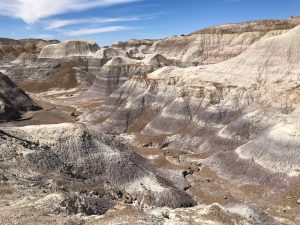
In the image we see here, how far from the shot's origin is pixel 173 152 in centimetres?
5172

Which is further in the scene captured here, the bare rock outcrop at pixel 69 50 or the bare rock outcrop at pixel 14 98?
the bare rock outcrop at pixel 69 50

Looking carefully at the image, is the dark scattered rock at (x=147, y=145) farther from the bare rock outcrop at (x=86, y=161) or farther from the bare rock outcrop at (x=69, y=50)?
the bare rock outcrop at (x=69, y=50)

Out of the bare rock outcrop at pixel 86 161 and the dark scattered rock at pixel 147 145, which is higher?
the bare rock outcrop at pixel 86 161

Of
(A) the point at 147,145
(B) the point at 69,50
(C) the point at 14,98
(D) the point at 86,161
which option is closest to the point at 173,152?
(A) the point at 147,145

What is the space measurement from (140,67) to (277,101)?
50.8m

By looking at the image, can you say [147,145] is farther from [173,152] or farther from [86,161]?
[86,161]

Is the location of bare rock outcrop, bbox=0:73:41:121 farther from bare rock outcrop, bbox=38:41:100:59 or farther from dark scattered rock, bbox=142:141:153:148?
bare rock outcrop, bbox=38:41:100:59

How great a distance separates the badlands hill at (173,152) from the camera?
25263mm

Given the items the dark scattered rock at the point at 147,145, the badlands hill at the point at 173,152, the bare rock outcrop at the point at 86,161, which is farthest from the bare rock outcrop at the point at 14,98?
the bare rock outcrop at the point at 86,161

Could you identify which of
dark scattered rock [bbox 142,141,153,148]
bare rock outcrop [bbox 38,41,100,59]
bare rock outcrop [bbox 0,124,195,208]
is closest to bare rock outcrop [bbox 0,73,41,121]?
dark scattered rock [bbox 142,141,153,148]

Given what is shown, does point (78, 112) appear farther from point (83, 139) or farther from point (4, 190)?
point (4, 190)

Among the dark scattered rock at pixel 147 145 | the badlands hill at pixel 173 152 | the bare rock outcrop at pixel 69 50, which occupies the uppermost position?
the bare rock outcrop at pixel 69 50

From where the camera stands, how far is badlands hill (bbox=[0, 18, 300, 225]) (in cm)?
2526

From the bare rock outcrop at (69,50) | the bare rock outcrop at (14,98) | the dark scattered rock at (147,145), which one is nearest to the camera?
the dark scattered rock at (147,145)
